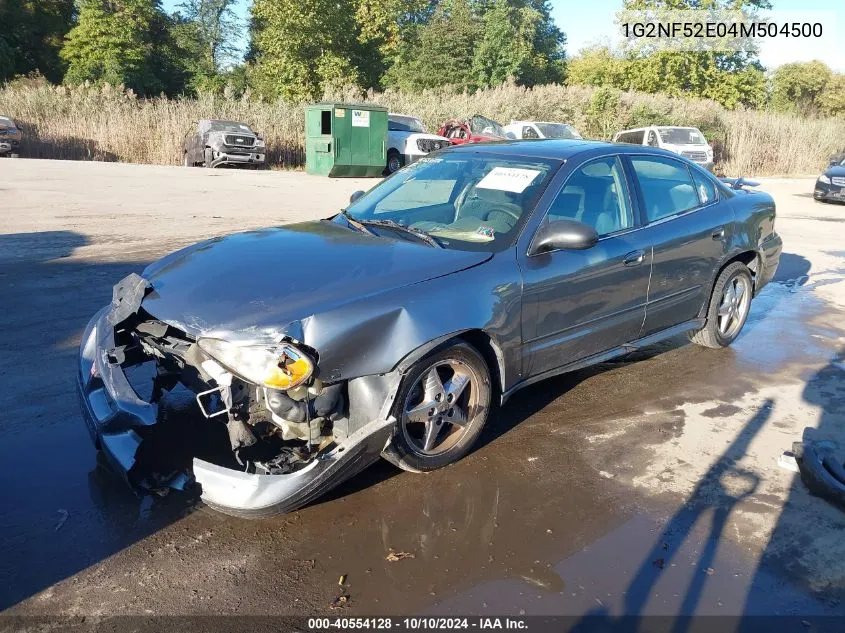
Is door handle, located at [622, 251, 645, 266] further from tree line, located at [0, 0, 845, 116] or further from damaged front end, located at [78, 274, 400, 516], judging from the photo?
tree line, located at [0, 0, 845, 116]

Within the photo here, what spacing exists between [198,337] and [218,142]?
21560 mm

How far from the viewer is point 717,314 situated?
5816 millimetres

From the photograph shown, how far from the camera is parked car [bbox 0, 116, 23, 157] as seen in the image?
2361 cm

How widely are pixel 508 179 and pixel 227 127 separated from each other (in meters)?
21.5

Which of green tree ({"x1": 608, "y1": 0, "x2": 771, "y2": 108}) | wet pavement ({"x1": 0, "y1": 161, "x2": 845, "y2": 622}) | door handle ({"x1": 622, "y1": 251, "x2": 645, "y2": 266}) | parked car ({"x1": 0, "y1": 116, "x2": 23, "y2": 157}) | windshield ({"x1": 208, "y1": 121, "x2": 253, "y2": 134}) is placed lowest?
wet pavement ({"x1": 0, "y1": 161, "x2": 845, "y2": 622})

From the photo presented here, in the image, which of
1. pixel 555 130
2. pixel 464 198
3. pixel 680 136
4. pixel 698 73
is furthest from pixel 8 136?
pixel 698 73

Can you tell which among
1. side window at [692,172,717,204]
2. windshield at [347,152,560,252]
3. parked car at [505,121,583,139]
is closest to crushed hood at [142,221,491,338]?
windshield at [347,152,560,252]

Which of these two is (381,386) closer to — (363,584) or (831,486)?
(363,584)

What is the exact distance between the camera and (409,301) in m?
3.46

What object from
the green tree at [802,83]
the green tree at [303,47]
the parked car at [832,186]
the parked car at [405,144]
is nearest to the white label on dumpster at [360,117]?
the parked car at [405,144]

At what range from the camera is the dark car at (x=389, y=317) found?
10.4 ft

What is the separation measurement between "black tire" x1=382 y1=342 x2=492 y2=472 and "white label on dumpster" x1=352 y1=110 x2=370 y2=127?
19443 millimetres

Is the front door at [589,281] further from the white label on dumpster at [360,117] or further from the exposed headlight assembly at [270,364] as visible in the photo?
the white label on dumpster at [360,117]

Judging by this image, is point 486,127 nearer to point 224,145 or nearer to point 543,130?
point 543,130
